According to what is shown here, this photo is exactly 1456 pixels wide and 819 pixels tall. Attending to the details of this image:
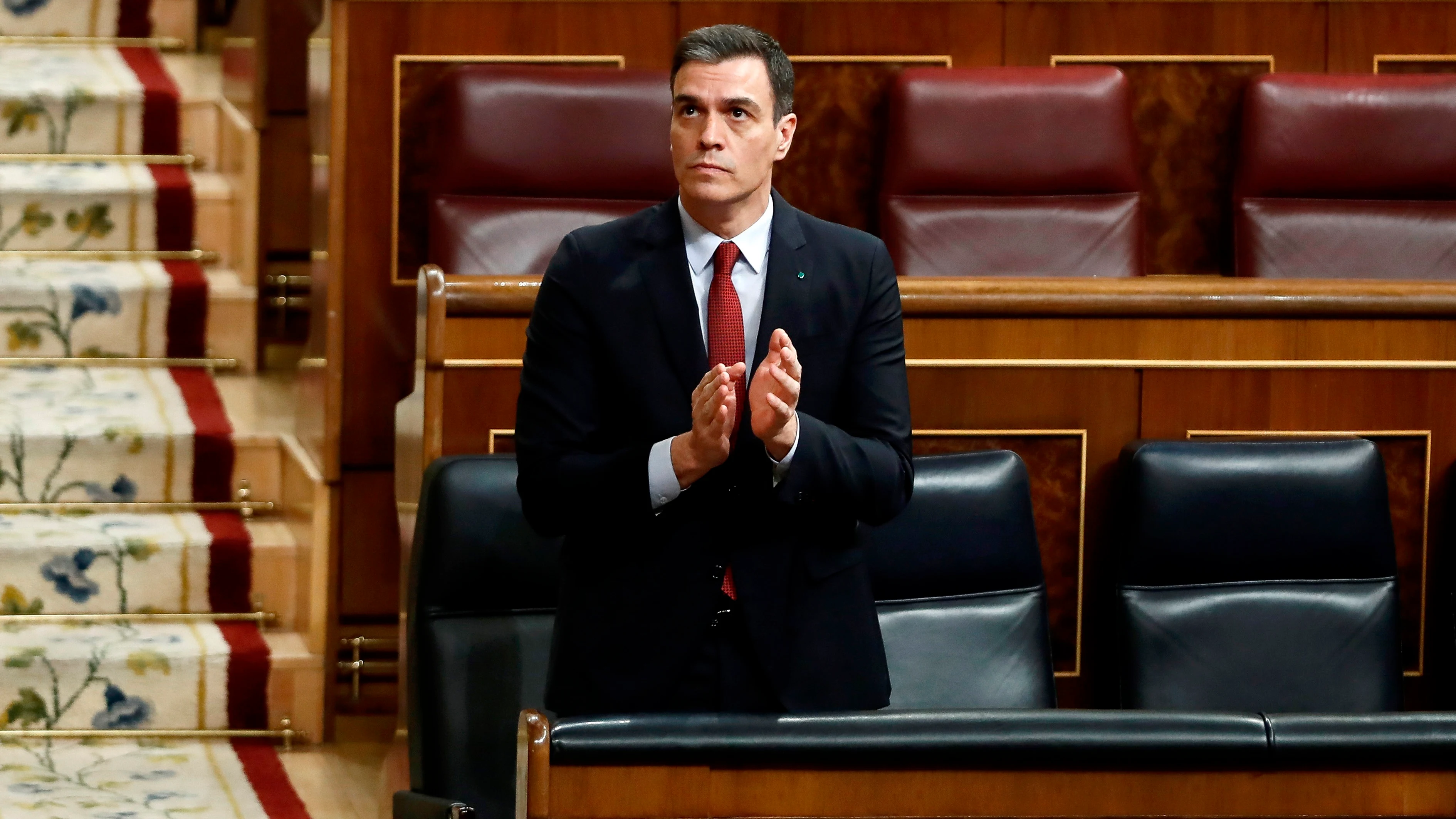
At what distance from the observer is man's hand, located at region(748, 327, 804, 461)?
599 millimetres

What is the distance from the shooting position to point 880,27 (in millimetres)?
1350

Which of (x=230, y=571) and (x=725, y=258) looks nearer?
(x=725, y=258)

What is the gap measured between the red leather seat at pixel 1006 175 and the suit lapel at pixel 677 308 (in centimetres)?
60

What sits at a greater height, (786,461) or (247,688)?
(786,461)

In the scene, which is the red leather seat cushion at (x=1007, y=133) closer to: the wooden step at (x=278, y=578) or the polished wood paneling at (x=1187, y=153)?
the polished wood paneling at (x=1187, y=153)

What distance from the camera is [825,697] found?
66 centimetres

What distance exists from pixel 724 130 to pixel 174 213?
0.95m

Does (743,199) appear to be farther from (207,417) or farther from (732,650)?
(207,417)

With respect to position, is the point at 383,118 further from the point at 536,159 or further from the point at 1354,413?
the point at 1354,413

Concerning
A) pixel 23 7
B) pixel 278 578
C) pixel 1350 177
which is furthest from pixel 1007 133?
pixel 23 7

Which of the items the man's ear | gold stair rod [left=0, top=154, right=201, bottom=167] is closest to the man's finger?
the man's ear

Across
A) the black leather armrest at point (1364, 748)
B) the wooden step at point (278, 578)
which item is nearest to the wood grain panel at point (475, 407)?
the wooden step at point (278, 578)

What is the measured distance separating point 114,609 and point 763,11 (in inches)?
24.3

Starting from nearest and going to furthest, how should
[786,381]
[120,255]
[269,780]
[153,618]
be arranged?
[786,381], [269,780], [153,618], [120,255]
